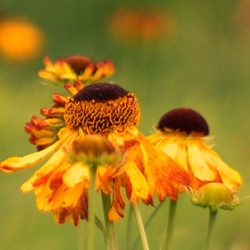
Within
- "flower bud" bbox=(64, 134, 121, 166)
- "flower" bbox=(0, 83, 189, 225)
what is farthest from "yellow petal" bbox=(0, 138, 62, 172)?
"flower bud" bbox=(64, 134, 121, 166)

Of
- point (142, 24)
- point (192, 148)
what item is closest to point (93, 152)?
point (192, 148)

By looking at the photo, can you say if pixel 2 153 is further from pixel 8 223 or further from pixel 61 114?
pixel 61 114

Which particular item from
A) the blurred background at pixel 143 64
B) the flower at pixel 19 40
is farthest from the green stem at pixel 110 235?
the flower at pixel 19 40

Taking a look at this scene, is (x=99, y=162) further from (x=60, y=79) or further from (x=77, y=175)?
(x=60, y=79)

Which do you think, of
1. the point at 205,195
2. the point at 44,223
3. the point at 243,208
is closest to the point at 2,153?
the point at 44,223

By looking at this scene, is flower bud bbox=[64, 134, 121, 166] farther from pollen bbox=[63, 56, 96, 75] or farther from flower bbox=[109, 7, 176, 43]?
flower bbox=[109, 7, 176, 43]

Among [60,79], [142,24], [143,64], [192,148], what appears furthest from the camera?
[142,24]

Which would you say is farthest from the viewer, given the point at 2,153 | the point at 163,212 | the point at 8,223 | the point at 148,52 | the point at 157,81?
the point at 148,52
